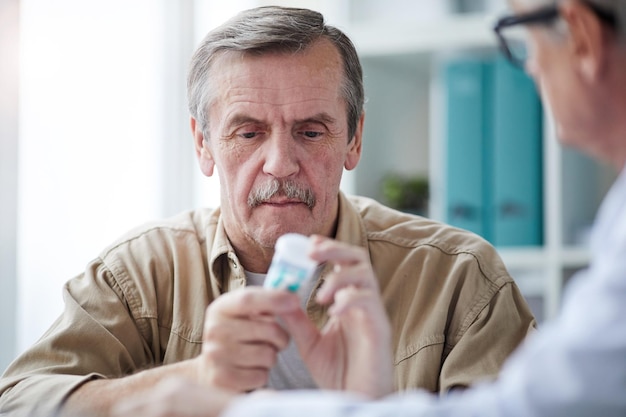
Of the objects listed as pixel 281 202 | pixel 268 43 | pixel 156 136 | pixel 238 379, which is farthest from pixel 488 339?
pixel 156 136

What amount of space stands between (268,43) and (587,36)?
780 mm

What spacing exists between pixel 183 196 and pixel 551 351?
217cm

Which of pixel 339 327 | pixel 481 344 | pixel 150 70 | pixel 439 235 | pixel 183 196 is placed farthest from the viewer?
pixel 183 196

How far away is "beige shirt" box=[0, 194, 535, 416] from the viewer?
147cm

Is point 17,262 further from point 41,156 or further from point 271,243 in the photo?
point 271,243

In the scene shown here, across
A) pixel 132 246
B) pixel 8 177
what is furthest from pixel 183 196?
pixel 132 246

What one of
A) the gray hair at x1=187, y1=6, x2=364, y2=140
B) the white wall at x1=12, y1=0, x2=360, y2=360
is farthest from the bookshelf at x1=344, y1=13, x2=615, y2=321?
the gray hair at x1=187, y1=6, x2=364, y2=140

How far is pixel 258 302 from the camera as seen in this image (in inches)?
41.8

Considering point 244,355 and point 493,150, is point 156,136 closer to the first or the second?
point 493,150

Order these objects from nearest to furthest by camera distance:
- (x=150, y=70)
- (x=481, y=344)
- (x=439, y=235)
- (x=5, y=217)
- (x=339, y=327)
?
(x=339, y=327) → (x=481, y=344) → (x=439, y=235) → (x=5, y=217) → (x=150, y=70)

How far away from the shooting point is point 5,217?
2.02m

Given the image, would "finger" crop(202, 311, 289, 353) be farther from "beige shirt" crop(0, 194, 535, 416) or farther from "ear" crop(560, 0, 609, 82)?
"ear" crop(560, 0, 609, 82)

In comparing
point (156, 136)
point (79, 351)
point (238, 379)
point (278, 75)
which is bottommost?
point (79, 351)

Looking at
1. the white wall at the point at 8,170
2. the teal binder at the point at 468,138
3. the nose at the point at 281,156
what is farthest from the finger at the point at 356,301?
the teal binder at the point at 468,138
